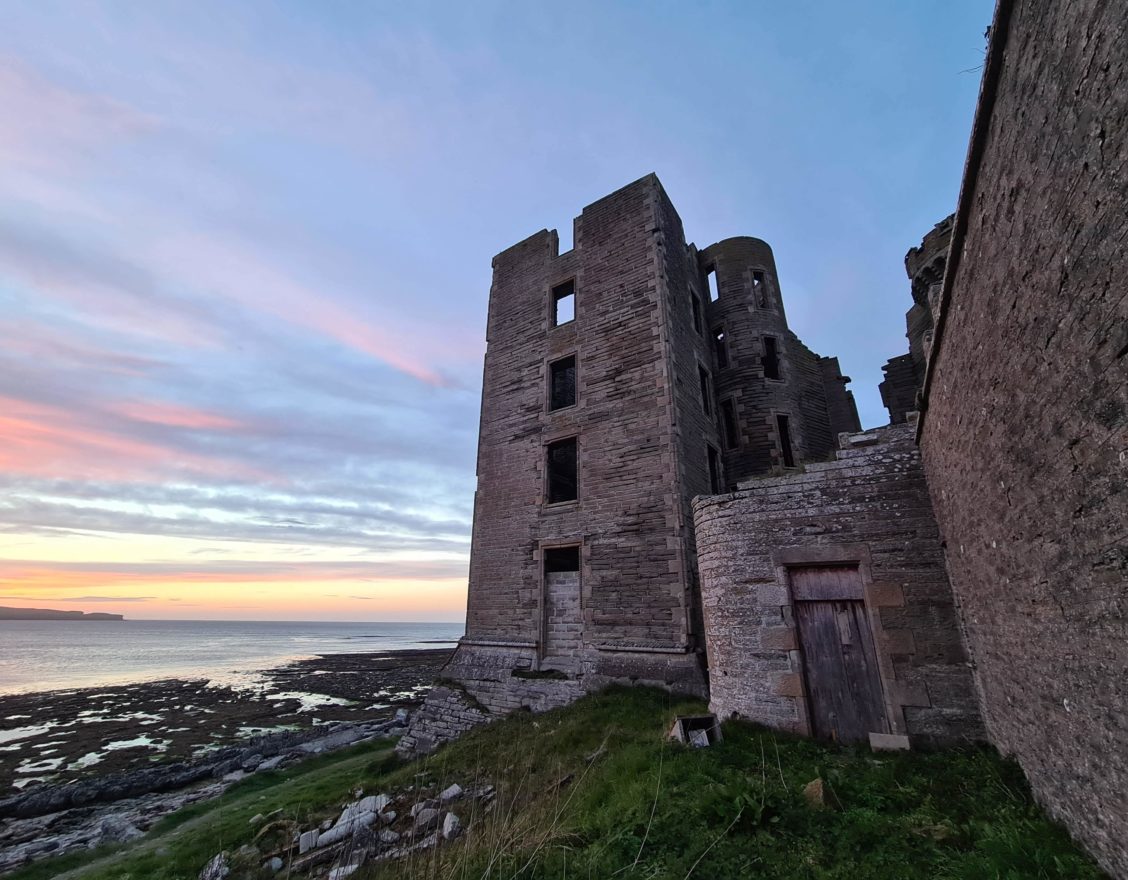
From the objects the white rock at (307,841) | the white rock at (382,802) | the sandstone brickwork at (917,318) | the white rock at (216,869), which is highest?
the sandstone brickwork at (917,318)

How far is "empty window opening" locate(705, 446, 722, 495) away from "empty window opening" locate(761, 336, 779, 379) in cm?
382

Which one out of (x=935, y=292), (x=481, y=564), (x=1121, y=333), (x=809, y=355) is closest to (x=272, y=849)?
(x=481, y=564)

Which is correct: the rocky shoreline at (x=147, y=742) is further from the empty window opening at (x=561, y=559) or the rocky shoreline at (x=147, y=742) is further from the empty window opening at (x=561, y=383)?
the empty window opening at (x=561, y=383)

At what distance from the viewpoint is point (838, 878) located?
13.0 feet

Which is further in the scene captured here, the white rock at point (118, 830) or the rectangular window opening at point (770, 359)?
the rectangular window opening at point (770, 359)

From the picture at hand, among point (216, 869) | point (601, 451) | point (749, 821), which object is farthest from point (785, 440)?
point (216, 869)

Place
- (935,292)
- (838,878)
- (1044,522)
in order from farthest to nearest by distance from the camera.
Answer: (935,292) → (838,878) → (1044,522)

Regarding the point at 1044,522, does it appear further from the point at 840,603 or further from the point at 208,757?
the point at 208,757

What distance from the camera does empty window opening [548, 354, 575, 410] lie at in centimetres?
1586

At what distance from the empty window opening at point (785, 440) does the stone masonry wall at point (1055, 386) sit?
11.3 meters

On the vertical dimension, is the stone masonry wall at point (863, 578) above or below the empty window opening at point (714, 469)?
below

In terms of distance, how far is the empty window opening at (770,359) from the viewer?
17.2m

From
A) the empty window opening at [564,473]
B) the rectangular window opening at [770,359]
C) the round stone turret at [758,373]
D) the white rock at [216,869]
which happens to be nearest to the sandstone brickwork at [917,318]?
the round stone turret at [758,373]

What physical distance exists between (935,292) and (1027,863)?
18.4ft
